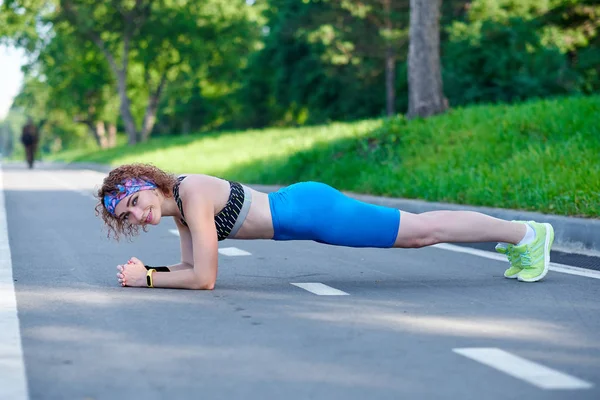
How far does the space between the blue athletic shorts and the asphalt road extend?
366 millimetres

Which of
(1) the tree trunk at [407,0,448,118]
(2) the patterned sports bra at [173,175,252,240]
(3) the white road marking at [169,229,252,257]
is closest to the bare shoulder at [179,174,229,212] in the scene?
(2) the patterned sports bra at [173,175,252,240]

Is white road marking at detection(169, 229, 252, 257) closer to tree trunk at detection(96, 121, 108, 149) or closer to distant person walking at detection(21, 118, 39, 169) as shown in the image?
distant person walking at detection(21, 118, 39, 169)

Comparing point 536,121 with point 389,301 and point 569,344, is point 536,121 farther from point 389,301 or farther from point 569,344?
point 569,344

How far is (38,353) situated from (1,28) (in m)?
49.9

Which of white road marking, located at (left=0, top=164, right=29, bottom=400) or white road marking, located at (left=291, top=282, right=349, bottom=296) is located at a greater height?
white road marking, located at (left=0, top=164, right=29, bottom=400)

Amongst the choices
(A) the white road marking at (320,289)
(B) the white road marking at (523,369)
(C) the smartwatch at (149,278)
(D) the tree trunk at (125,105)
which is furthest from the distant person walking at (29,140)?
(B) the white road marking at (523,369)

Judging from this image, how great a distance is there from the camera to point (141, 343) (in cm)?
518

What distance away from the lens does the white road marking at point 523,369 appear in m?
4.24

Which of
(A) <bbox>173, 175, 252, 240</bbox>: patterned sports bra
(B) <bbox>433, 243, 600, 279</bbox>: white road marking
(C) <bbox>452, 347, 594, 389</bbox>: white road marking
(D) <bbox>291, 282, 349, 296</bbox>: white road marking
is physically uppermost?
(A) <bbox>173, 175, 252, 240</bbox>: patterned sports bra

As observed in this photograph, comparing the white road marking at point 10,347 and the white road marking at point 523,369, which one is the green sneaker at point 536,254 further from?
the white road marking at point 10,347

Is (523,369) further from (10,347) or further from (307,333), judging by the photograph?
(10,347)

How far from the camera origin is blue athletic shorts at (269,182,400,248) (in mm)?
6871

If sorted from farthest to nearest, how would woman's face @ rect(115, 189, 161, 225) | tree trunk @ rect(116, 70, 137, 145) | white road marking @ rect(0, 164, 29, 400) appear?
1. tree trunk @ rect(116, 70, 137, 145)
2. woman's face @ rect(115, 189, 161, 225)
3. white road marking @ rect(0, 164, 29, 400)

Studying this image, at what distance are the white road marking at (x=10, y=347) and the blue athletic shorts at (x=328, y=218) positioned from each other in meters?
1.72
